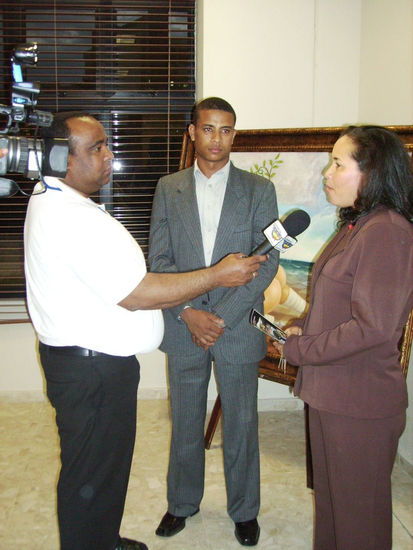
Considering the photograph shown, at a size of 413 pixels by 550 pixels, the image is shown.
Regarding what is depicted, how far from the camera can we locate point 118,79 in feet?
11.3

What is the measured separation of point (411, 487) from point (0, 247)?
2.84 metres

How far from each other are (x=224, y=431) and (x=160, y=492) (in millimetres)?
597

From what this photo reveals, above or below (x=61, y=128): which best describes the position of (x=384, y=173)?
below

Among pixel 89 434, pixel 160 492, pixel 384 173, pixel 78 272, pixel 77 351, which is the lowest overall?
pixel 160 492

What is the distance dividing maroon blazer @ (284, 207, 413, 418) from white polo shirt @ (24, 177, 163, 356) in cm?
51

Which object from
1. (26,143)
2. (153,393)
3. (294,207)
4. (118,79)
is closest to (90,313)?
(26,143)

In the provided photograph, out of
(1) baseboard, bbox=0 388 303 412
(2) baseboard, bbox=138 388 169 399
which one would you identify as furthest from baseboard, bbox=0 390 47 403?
(2) baseboard, bbox=138 388 169 399

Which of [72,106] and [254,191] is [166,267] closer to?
[254,191]

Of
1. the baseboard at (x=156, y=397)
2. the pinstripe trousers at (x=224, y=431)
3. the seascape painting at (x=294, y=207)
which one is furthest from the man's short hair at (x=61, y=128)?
the baseboard at (x=156, y=397)

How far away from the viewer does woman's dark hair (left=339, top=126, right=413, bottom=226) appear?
4.48 ft

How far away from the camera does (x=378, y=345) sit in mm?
1325

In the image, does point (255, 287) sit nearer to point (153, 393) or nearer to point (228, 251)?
point (228, 251)

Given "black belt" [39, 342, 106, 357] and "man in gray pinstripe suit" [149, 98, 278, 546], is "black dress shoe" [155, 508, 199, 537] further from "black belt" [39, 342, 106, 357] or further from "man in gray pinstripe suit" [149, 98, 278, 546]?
"black belt" [39, 342, 106, 357]

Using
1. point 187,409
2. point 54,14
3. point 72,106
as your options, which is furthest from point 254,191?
point 54,14
